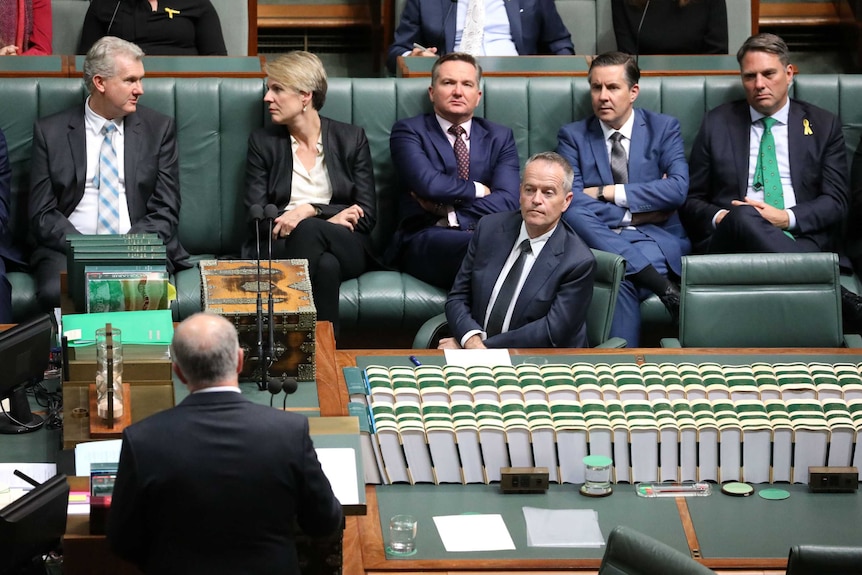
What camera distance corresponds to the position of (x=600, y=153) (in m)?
5.33

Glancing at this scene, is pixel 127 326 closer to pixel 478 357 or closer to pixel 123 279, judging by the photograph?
pixel 123 279

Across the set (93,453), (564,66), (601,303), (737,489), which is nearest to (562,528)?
(737,489)

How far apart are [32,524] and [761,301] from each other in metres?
2.57

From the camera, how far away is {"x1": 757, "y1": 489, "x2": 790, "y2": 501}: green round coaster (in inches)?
122

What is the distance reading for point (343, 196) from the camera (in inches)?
208

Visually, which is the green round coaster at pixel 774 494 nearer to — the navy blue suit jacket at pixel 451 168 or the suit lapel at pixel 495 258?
the suit lapel at pixel 495 258

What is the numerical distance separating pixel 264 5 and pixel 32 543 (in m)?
5.42

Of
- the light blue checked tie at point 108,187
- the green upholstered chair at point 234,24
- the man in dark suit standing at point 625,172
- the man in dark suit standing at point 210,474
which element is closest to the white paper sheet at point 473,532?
the man in dark suit standing at point 210,474

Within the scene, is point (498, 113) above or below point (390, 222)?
above

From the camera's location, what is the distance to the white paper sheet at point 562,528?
9.39 feet

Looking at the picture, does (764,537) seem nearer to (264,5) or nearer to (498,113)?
(498,113)

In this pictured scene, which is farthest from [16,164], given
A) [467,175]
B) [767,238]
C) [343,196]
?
[767,238]

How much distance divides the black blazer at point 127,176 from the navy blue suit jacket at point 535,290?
51.2 inches

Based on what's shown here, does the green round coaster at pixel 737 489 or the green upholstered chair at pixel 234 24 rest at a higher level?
the green upholstered chair at pixel 234 24
